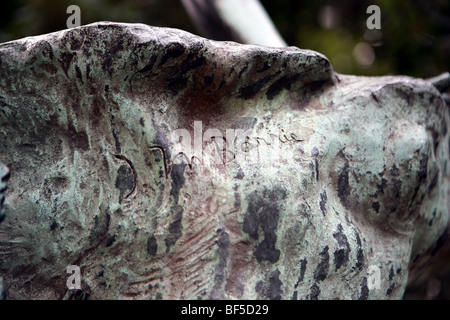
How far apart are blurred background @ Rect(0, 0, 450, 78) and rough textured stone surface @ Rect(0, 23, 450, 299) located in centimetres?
110

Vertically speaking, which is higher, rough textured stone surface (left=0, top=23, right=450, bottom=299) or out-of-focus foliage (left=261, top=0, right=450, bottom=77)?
out-of-focus foliage (left=261, top=0, right=450, bottom=77)

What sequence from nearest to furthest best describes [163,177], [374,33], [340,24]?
[163,177] < [374,33] < [340,24]

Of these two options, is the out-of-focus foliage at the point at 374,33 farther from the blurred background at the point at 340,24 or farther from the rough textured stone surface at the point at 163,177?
the rough textured stone surface at the point at 163,177

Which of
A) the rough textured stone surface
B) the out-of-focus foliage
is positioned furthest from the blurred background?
the rough textured stone surface

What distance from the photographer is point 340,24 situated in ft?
6.73

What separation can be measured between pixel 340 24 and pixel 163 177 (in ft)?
4.98

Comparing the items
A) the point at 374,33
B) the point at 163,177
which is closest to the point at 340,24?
the point at 374,33

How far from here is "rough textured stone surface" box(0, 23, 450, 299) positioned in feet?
2.26

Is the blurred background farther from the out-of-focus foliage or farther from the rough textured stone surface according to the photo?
the rough textured stone surface

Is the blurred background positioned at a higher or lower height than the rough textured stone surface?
higher

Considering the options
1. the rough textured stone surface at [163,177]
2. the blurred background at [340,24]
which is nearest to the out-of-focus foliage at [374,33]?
the blurred background at [340,24]

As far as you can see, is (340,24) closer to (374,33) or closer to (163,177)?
(374,33)

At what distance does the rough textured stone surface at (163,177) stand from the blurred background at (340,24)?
110 cm

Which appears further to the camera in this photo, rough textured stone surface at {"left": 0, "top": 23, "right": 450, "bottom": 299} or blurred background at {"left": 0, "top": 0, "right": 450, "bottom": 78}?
blurred background at {"left": 0, "top": 0, "right": 450, "bottom": 78}
